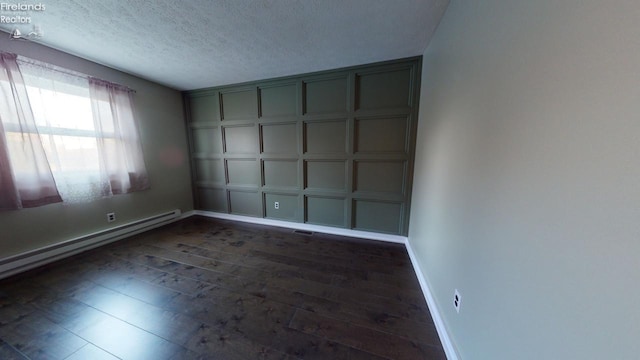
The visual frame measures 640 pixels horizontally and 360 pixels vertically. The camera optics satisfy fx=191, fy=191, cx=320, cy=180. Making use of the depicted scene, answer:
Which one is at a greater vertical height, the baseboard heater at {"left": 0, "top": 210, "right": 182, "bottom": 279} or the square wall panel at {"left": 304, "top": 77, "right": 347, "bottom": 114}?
the square wall panel at {"left": 304, "top": 77, "right": 347, "bottom": 114}

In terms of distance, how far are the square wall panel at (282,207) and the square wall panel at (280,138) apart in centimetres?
74

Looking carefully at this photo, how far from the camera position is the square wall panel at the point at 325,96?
2646 millimetres

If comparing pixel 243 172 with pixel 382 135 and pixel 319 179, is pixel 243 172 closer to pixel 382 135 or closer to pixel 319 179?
pixel 319 179

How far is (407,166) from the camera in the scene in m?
2.49

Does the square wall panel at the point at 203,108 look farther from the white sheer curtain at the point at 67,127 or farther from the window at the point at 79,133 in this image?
the white sheer curtain at the point at 67,127

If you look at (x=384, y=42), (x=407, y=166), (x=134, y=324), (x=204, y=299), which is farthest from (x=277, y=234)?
(x=384, y=42)

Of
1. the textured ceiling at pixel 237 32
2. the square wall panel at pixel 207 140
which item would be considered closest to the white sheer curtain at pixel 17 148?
the textured ceiling at pixel 237 32

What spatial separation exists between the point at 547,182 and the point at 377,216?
7.12 feet

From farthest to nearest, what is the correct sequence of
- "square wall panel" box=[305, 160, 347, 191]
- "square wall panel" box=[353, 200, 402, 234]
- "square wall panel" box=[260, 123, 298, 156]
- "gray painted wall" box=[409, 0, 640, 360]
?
"square wall panel" box=[260, 123, 298, 156] < "square wall panel" box=[305, 160, 347, 191] < "square wall panel" box=[353, 200, 402, 234] < "gray painted wall" box=[409, 0, 640, 360]

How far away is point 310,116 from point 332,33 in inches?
43.0

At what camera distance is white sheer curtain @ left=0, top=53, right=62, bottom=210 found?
1.85 meters

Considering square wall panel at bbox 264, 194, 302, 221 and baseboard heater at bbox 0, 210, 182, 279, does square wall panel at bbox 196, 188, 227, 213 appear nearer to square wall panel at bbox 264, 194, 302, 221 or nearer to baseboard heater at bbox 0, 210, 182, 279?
baseboard heater at bbox 0, 210, 182, 279

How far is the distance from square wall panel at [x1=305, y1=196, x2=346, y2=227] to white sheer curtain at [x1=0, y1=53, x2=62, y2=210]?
3018 millimetres

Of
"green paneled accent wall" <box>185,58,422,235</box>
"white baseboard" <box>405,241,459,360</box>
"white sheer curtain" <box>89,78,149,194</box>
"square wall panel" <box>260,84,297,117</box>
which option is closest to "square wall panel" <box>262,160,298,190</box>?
"green paneled accent wall" <box>185,58,422,235</box>
